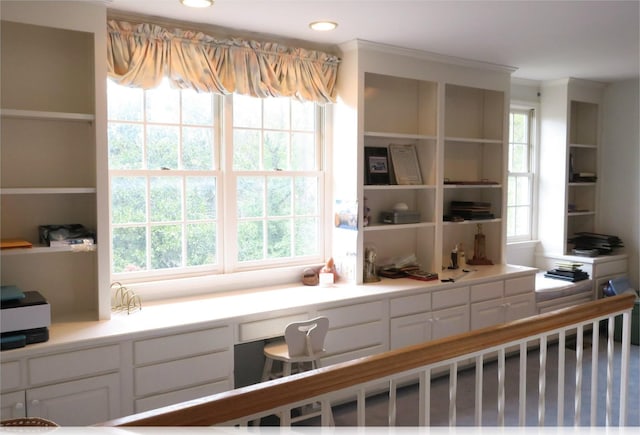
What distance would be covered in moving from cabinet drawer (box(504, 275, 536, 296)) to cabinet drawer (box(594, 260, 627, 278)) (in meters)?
1.11

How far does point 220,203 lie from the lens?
3.67 m

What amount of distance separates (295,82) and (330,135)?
20.3 inches

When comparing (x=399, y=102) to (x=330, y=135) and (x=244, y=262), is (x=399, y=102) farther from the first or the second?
(x=244, y=262)

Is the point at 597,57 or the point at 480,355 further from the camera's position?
the point at 597,57

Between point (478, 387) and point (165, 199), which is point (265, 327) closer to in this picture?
point (165, 199)

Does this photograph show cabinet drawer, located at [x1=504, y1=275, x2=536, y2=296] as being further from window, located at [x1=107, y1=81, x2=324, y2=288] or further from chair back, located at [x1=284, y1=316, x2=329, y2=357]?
chair back, located at [x1=284, y1=316, x2=329, y2=357]

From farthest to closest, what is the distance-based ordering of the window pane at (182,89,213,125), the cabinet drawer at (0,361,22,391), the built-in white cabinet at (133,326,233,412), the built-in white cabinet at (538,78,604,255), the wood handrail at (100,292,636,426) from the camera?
the built-in white cabinet at (538,78,604,255), the window pane at (182,89,213,125), the built-in white cabinet at (133,326,233,412), the cabinet drawer at (0,361,22,391), the wood handrail at (100,292,636,426)

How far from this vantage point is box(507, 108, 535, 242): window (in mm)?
5547

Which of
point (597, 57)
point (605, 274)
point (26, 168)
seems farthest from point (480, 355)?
point (605, 274)

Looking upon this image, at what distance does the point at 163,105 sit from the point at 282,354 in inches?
67.0

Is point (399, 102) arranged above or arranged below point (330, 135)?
above

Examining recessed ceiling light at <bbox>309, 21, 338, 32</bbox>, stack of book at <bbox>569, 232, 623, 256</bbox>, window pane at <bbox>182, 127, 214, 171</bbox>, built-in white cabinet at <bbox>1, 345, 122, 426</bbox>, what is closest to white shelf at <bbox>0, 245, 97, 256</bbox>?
built-in white cabinet at <bbox>1, 345, 122, 426</bbox>

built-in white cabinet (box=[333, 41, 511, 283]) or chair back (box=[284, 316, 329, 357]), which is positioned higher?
built-in white cabinet (box=[333, 41, 511, 283])

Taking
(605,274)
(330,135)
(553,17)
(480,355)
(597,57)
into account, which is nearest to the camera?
(480,355)
